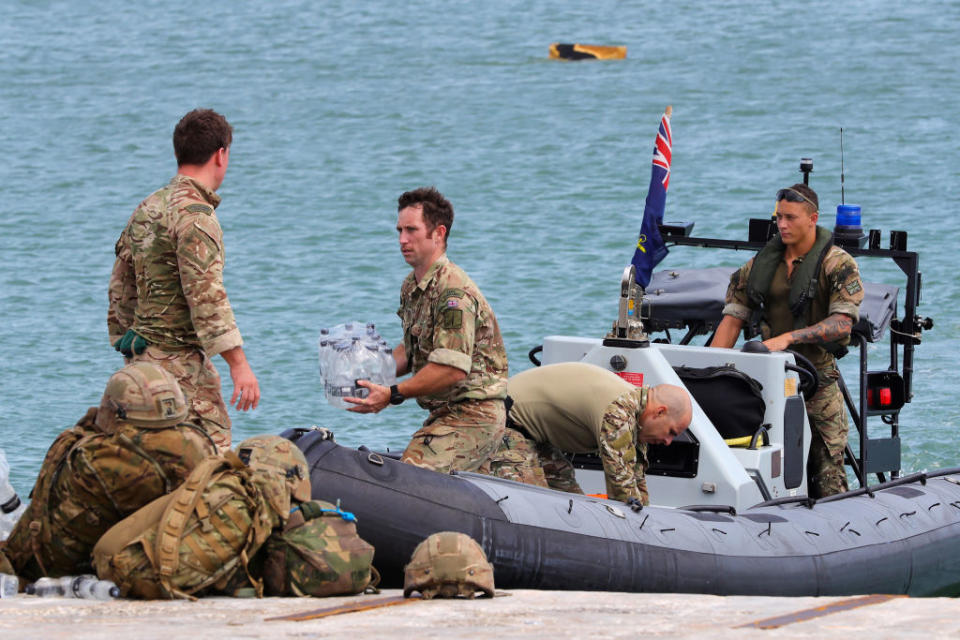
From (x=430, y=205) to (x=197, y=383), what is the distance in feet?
3.27

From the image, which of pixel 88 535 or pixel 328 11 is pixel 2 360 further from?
pixel 328 11

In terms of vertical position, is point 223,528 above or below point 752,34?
below

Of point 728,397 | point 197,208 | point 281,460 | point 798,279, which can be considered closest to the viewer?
point 281,460

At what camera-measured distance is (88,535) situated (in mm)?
4676

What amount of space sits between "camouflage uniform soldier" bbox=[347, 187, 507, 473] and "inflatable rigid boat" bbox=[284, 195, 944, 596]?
5.8 inches

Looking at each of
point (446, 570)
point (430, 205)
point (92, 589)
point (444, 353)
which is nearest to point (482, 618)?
point (446, 570)

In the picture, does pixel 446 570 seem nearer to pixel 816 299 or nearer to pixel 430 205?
pixel 430 205

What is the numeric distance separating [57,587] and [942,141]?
24731 mm

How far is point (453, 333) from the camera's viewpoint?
215 inches

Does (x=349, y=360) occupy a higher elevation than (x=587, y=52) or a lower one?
lower

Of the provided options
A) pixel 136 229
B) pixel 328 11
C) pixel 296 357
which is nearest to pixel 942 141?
pixel 296 357

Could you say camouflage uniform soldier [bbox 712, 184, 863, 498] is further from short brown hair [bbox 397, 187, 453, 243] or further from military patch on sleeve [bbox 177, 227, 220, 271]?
military patch on sleeve [bbox 177, 227, 220, 271]

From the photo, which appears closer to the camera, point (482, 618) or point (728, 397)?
point (482, 618)

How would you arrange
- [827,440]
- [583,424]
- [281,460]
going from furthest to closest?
[827,440] → [583,424] → [281,460]
